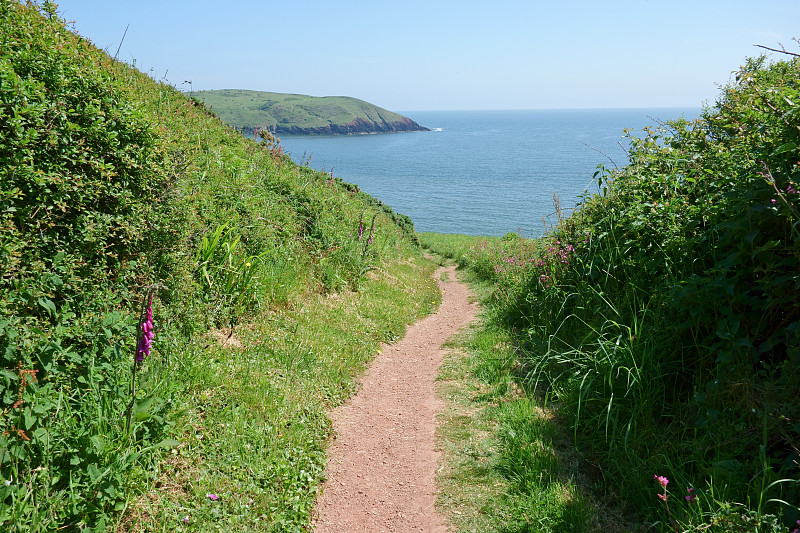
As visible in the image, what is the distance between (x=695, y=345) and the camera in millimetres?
4387

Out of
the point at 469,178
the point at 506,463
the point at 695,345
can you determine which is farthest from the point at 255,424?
the point at 469,178

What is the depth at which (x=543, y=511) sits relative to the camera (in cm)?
388

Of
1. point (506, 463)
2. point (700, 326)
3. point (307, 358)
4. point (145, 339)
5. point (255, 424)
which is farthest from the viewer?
point (307, 358)

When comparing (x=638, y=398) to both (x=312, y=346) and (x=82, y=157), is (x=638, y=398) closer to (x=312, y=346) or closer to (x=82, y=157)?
(x=312, y=346)

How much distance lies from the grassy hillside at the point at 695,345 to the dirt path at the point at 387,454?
3.04ft

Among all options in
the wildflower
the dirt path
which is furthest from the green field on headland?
the dirt path

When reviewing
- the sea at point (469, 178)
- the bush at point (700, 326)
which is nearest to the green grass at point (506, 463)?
the bush at point (700, 326)

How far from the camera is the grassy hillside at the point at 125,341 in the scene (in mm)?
3412

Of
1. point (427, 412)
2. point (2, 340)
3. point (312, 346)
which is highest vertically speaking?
point (2, 340)

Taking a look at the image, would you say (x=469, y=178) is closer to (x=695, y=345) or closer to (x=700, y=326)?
(x=700, y=326)

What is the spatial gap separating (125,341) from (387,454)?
2930 mm

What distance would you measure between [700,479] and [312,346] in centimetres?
494

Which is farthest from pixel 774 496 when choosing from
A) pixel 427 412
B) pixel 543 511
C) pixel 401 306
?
pixel 401 306

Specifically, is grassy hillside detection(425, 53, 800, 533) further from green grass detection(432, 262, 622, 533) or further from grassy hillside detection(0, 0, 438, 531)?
grassy hillside detection(0, 0, 438, 531)
